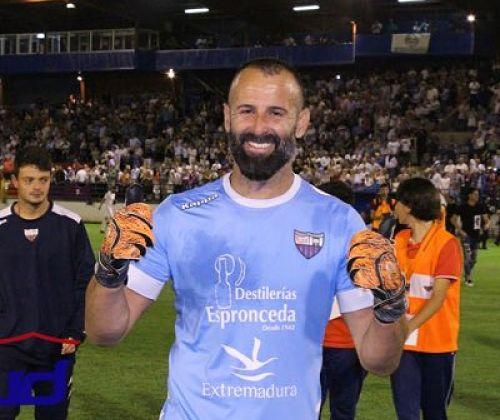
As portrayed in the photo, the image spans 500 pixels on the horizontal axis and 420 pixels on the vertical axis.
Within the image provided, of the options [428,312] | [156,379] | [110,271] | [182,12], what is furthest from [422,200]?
[182,12]

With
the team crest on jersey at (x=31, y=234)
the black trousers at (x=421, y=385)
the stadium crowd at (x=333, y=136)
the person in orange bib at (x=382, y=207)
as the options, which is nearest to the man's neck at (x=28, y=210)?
the team crest on jersey at (x=31, y=234)

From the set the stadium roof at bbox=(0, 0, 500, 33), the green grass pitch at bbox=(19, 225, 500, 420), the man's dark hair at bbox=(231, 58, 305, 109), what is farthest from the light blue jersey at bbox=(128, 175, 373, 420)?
the stadium roof at bbox=(0, 0, 500, 33)

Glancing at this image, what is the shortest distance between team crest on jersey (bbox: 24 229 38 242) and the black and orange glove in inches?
99.8

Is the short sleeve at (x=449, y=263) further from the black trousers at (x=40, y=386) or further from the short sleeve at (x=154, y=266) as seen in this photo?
the short sleeve at (x=154, y=266)

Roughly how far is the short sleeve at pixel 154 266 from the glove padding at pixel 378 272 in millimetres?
671

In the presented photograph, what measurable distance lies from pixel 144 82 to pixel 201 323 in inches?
1879

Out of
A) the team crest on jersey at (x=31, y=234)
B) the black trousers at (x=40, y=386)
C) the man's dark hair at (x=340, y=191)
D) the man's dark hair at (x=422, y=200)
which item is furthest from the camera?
the man's dark hair at (x=340, y=191)

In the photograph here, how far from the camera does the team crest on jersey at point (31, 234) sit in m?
5.29

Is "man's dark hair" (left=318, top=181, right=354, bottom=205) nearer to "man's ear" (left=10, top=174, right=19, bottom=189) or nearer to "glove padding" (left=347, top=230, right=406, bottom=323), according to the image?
"man's ear" (left=10, top=174, right=19, bottom=189)

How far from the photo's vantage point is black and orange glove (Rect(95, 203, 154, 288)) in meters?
2.77

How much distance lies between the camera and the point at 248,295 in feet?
9.82

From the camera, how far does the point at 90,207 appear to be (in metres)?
33.1

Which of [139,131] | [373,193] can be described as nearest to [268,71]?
[373,193]

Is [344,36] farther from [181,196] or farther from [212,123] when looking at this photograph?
[181,196]
